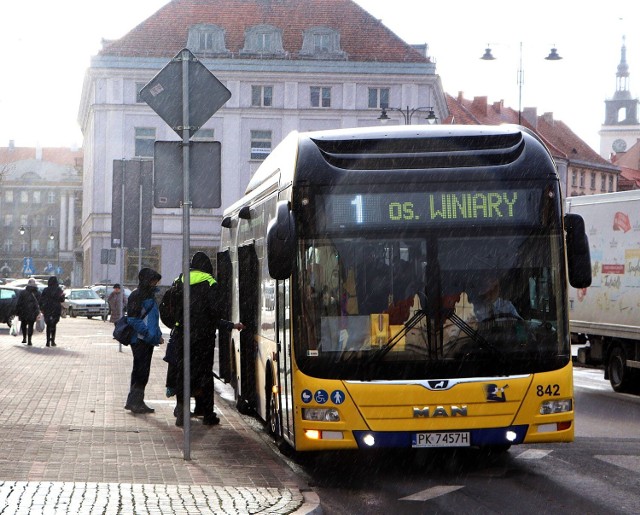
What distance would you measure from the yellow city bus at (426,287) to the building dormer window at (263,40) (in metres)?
60.4

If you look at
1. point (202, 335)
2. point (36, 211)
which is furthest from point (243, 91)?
point (36, 211)

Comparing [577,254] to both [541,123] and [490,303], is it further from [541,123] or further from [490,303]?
[541,123]

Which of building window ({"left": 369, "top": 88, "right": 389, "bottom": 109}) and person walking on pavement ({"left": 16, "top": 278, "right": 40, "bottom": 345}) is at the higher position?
building window ({"left": 369, "top": 88, "right": 389, "bottom": 109})

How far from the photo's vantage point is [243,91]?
229 feet

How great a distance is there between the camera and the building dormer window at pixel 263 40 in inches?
2751

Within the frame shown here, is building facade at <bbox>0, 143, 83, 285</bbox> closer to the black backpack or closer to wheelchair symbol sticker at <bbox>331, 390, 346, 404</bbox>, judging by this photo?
the black backpack

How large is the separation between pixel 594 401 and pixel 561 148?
9649 cm

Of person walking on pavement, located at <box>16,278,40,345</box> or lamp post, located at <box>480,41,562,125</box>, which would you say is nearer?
person walking on pavement, located at <box>16,278,40,345</box>

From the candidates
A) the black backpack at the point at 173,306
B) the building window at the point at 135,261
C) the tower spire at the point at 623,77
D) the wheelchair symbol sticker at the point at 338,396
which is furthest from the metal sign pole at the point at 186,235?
the tower spire at the point at 623,77

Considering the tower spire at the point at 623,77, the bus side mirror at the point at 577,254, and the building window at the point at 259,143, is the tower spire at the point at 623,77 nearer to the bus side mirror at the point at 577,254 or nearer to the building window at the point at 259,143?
the building window at the point at 259,143

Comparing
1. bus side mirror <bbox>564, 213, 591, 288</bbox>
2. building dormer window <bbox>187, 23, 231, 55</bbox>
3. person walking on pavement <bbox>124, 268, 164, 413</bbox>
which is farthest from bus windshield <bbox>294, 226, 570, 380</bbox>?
building dormer window <bbox>187, 23, 231, 55</bbox>

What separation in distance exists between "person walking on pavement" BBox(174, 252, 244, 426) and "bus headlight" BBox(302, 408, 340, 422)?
9.90 ft

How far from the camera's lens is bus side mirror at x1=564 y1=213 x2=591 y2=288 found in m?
10.1

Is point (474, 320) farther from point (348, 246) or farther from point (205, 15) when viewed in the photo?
point (205, 15)
